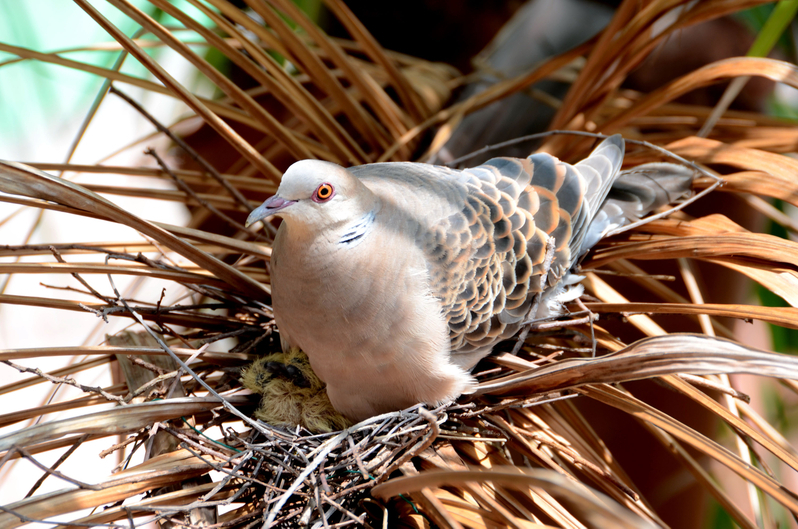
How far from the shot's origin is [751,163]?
1276 millimetres

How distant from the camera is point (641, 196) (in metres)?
1.43

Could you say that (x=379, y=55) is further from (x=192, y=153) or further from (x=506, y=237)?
(x=506, y=237)

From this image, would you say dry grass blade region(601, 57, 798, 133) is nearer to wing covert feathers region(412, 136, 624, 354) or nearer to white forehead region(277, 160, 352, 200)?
wing covert feathers region(412, 136, 624, 354)

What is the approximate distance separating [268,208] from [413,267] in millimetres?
299

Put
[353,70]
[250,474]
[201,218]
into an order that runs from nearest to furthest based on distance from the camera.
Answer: [250,474], [353,70], [201,218]

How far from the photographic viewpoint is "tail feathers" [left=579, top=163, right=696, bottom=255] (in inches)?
55.6

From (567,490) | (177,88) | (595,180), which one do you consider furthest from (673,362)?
(177,88)

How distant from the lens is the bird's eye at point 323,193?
104 cm

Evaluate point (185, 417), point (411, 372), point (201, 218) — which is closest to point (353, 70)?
point (201, 218)

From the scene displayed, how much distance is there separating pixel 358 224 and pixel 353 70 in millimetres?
659

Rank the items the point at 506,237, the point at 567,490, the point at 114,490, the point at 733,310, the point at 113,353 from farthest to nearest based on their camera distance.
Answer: the point at 506,237, the point at 113,353, the point at 733,310, the point at 114,490, the point at 567,490

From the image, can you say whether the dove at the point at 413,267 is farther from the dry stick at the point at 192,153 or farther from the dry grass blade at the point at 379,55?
the dry grass blade at the point at 379,55

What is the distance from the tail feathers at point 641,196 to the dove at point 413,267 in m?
0.08

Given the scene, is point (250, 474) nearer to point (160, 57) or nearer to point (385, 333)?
point (385, 333)
